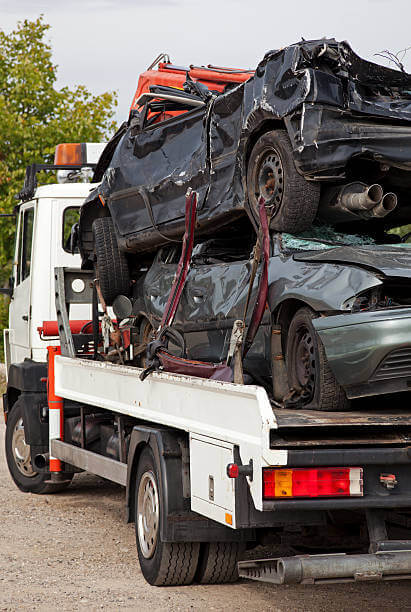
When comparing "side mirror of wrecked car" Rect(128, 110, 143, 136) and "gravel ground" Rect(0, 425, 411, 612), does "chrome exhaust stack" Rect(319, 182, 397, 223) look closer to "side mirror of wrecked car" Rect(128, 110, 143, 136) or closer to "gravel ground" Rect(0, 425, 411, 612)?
"gravel ground" Rect(0, 425, 411, 612)

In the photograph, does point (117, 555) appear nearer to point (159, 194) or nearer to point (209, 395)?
point (209, 395)

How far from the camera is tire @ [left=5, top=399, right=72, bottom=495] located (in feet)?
30.7

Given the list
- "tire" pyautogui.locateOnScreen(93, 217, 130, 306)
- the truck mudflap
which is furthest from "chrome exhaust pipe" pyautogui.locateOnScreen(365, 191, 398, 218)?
"tire" pyautogui.locateOnScreen(93, 217, 130, 306)

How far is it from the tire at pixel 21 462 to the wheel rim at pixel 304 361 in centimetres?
413

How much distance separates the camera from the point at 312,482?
4.70 meters

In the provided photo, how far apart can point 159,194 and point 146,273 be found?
0.78m

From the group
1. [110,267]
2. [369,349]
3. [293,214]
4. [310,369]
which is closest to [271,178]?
[293,214]

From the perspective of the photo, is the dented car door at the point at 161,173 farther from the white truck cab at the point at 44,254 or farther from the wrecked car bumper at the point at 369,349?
the wrecked car bumper at the point at 369,349

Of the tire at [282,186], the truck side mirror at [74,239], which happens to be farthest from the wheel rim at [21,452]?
the tire at [282,186]

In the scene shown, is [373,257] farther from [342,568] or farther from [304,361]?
[342,568]

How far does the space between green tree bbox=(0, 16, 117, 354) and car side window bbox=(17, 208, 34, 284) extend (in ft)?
33.9

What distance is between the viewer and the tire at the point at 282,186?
241 inches

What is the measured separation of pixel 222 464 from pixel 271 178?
217 centimetres

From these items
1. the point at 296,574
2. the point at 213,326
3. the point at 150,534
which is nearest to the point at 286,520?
the point at 296,574
